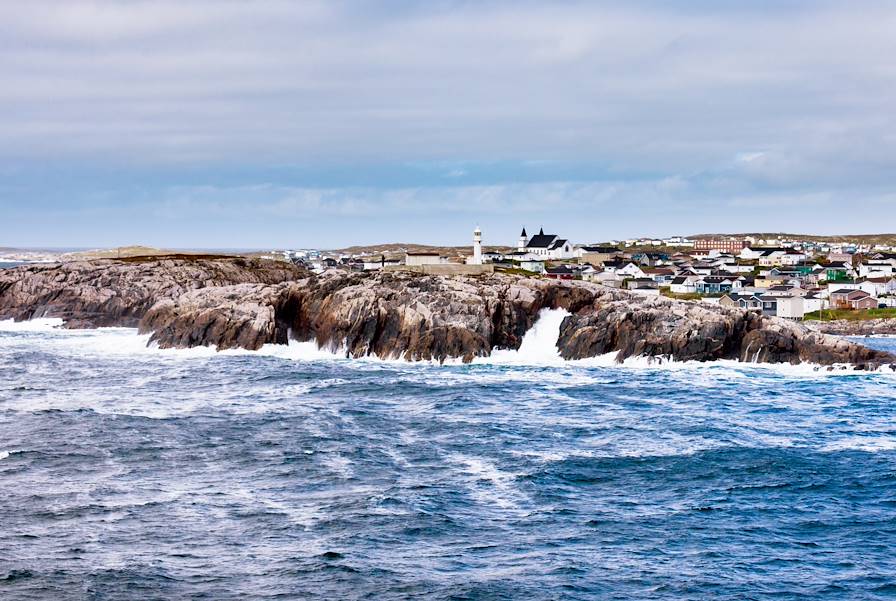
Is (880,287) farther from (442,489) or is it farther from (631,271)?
(442,489)

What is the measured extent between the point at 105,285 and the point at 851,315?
100234 mm

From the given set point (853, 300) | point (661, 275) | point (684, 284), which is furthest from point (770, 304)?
point (661, 275)

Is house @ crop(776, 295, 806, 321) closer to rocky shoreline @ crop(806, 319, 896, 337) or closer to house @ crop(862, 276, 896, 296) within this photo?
rocky shoreline @ crop(806, 319, 896, 337)

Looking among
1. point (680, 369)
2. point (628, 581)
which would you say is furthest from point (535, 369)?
point (628, 581)

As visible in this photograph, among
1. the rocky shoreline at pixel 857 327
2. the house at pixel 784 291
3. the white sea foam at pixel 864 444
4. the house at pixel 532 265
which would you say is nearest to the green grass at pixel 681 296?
the house at pixel 784 291

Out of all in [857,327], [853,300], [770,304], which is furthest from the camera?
[853,300]

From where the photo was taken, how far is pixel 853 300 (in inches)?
5920

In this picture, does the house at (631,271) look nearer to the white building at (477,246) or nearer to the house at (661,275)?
the house at (661,275)

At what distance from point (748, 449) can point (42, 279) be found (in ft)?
329

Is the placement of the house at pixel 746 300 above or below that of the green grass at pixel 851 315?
above

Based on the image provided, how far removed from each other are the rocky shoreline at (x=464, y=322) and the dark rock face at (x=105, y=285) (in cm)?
1725

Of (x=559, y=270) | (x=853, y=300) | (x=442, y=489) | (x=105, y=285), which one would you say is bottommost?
(x=442, y=489)

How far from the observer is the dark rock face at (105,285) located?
116750mm

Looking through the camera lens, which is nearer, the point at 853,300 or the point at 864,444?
the point at 864,444
